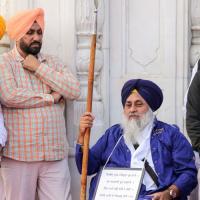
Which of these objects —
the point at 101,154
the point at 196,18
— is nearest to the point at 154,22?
the point at 196,18

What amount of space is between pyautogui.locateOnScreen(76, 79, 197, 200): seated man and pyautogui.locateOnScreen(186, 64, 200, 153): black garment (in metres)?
0.26

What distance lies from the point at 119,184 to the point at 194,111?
742 mm

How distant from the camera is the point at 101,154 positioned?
7020 mm

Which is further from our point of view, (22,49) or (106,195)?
(22,49)

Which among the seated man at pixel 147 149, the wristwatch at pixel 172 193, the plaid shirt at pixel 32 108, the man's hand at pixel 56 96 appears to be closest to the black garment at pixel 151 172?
the seated man at pixel 147 149

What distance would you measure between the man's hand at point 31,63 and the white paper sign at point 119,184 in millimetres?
1162

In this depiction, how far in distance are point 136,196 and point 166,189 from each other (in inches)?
10.1

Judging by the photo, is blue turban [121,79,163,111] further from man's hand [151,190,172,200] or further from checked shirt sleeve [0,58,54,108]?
checked shirt sleeve [0,58,54,108]

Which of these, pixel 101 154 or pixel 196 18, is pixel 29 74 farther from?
pixel 196 18

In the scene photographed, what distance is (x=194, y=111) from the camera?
6570 millimetres

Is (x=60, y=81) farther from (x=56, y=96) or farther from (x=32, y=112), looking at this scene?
(x=32, y=112)

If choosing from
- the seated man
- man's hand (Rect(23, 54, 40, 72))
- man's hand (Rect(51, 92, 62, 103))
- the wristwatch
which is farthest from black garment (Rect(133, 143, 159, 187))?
man's hand (Rect(23, 54, 40, 72))

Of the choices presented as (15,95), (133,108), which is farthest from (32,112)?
(133,108)

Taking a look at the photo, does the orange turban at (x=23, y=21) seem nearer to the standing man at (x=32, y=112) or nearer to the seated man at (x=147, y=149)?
the standing man at (x=32, y=112)
